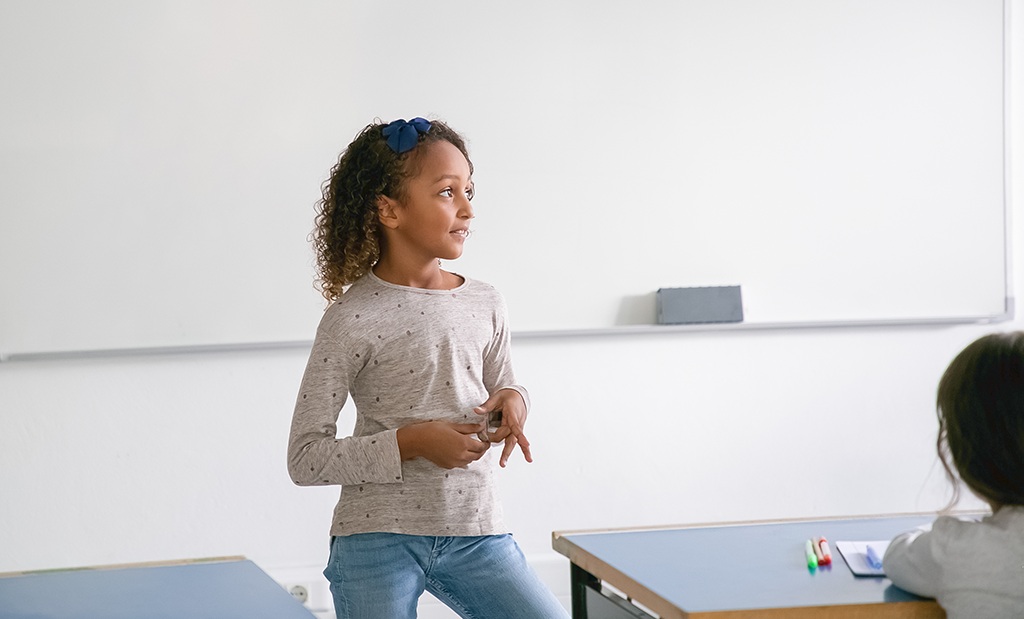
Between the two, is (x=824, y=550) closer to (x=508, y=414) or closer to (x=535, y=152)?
(x=508, y=414)

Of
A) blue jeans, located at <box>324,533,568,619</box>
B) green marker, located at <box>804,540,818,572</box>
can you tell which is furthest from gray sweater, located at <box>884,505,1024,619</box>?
blue jeans, located at <box>324,533,568,619</box>

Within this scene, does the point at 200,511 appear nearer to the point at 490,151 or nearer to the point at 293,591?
the point at 293,591

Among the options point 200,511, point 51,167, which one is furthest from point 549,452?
point 51,167

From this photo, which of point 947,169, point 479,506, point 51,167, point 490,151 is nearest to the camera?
point 479,506

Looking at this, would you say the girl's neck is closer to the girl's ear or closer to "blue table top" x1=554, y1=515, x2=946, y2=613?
the girl's ear

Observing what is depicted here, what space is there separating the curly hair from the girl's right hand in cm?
33

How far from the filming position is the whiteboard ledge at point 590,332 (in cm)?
323

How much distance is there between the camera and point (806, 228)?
359 cm

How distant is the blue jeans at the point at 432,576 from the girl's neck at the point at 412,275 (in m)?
0.41

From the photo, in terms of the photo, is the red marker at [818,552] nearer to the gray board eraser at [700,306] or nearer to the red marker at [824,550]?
the red marker at [824,550]

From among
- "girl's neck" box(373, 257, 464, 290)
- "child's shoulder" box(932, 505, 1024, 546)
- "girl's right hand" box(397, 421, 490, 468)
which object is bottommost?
"child's shoulder" box(932, 505, 1024, 546)

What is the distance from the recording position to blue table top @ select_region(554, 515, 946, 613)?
4.54 ft

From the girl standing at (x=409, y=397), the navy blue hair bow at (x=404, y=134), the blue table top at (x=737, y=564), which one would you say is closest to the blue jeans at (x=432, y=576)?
the girl standing at (x=409, y=397)

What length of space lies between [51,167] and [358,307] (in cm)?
185
